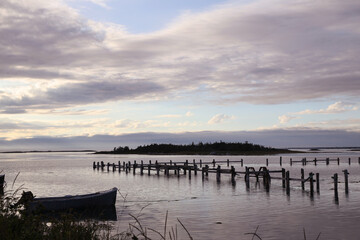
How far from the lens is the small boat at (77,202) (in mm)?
21203

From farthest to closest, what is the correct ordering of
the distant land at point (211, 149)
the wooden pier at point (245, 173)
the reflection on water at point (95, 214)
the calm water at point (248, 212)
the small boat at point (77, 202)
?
the distant land at point (211, 149), the wooden pier at point (245, 173), the small boat at point (77, 202), the reflection on water at point (95, 214), the calm water at point (248, 212)

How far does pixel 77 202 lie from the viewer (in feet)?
72.6

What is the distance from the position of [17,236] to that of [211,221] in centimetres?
1176

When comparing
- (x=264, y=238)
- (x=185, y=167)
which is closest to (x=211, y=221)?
(x=264, y=238)

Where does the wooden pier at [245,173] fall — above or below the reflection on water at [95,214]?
above

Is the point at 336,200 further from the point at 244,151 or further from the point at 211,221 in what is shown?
the point at 244,151

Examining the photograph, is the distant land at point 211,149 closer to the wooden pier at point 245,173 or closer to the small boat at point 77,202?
the wooden pier at point 245,173

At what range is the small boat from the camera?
21203mm

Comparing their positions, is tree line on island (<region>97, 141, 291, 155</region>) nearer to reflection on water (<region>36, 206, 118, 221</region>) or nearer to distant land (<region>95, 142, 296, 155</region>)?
distant land (<region>95, 142, 296, 155</region>)

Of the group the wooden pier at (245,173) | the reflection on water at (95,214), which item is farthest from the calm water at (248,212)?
the wooden pier at (245,173)

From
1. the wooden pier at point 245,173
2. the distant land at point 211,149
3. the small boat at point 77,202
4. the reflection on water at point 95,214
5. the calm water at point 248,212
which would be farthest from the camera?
the distant land at point 211,149

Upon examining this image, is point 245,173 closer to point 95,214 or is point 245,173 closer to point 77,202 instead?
point 95,214

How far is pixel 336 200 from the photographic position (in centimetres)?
2564

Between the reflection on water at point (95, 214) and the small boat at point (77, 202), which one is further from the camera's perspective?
the small boat at point (77, 202)
